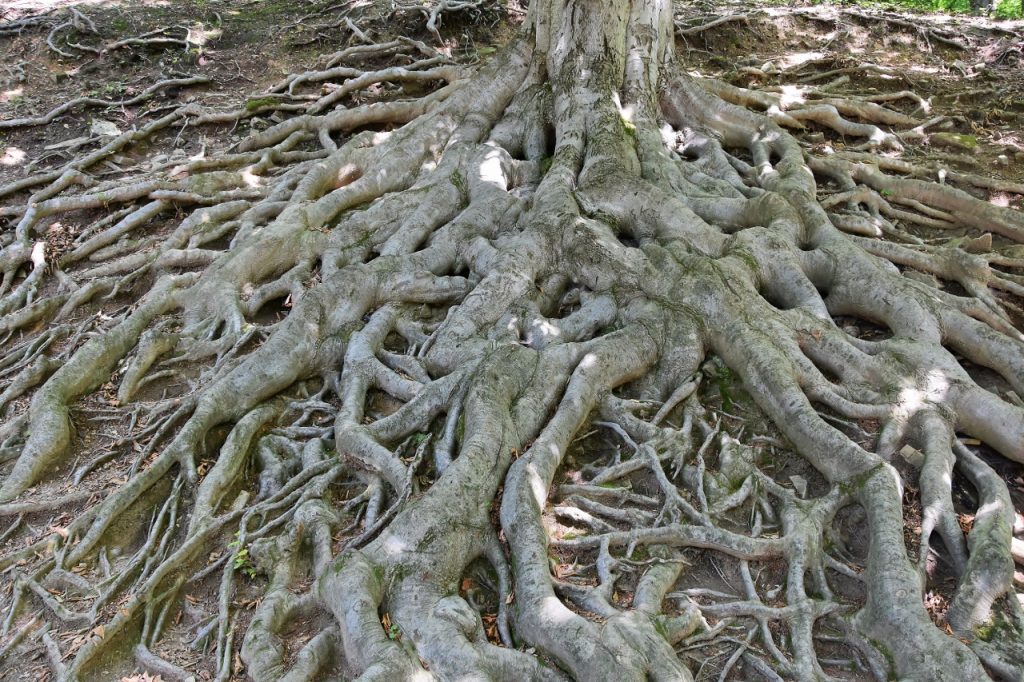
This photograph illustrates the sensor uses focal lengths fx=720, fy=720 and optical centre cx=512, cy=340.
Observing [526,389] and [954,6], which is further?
[954,6]

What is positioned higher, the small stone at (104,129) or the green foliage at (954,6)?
the small stone at (104,129)

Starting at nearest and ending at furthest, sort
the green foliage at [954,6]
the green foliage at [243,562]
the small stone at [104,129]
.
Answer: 1. the green foliage at [243,562]
2. the small stone at [104,129]
3. the green foliage at [954,6]

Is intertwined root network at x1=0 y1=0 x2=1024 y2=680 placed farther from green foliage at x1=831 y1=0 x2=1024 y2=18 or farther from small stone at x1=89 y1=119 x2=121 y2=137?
green foliage at x1=831 y1=0 x2=1024 y2=18

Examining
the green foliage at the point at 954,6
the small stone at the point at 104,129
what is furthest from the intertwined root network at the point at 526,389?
the green foliage at the point at 954,6

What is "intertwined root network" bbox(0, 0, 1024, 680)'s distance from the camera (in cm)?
328

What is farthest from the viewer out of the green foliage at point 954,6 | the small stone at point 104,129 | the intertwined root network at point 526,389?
the green foliage at point 954,6

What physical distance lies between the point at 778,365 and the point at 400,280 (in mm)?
2706

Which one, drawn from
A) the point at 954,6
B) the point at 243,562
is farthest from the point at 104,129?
the point at 954,6

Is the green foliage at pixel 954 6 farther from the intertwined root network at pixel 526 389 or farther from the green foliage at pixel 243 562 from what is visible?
the green foliage at pixel 243 562

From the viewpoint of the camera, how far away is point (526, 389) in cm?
427

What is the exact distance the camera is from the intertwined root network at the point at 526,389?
3277mm

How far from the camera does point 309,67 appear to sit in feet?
33.5

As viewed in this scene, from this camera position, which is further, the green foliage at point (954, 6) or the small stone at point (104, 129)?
the green foliage at point (954, 6)

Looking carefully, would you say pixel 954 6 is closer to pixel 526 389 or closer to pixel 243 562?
pixel 526 389
